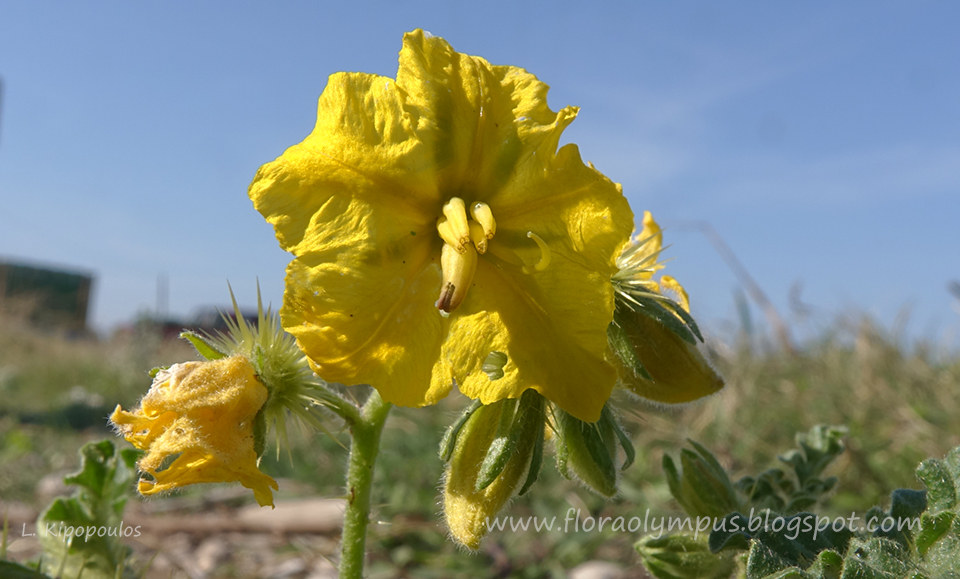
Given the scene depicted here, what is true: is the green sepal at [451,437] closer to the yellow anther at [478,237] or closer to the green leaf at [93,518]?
the yellow anther at [478,237]

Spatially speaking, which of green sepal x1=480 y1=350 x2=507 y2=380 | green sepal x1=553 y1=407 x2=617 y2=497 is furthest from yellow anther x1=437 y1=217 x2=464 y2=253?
green sepal x1=553 y1=407 x2=617 y2=497

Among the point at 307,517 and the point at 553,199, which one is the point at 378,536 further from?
the point at 553,199

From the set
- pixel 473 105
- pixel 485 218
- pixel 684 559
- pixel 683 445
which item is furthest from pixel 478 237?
pixel 683 445

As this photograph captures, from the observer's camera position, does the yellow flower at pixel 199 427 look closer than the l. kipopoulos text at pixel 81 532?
Yes

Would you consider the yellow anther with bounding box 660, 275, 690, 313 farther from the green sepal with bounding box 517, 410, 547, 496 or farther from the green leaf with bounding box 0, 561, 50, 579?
the green leaf with bounding box 0, 561, 50, 579

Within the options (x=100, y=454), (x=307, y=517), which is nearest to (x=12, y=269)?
(x=307, y=517)

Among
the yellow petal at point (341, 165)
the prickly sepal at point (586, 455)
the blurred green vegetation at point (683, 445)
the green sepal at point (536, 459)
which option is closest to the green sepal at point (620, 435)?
the prickly sepal at point (586, 455)
